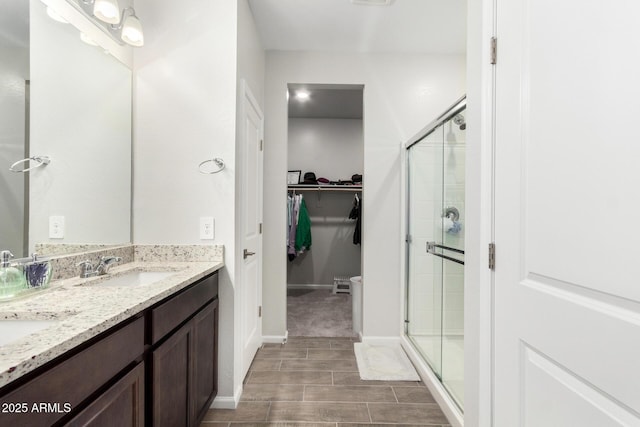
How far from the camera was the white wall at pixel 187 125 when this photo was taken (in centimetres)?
191

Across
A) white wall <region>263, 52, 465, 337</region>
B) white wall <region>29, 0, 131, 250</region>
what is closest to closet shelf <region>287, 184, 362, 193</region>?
white wall <region>263, 52, 465, 337</region>

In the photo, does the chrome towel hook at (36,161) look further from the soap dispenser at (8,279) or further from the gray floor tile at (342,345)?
the gray floor tile at (342,345)

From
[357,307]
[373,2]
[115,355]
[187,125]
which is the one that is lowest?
[357,307]

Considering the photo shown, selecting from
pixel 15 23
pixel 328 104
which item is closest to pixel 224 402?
pixel 15 23

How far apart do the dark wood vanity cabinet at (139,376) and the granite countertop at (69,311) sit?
42 mm

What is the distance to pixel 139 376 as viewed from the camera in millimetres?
1070

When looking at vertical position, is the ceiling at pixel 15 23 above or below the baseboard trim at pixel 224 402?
above

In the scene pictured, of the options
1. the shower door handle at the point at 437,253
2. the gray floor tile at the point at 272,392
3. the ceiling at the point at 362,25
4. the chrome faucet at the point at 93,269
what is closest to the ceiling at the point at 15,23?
the chrome faucet at the point at 93,269

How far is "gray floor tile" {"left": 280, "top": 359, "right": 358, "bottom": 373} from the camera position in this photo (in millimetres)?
2395

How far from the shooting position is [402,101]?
296 centimetres

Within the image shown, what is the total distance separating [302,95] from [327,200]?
1.72 m

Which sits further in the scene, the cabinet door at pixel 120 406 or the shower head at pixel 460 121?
the shower head at pixel 460 121

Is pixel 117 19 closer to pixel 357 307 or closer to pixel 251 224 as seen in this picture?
pixel 251 224

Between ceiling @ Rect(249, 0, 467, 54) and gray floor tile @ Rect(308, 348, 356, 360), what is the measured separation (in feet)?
9.20
